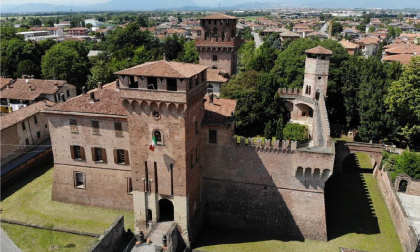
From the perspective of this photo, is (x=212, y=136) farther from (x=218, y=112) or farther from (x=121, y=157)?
(x=121, y=157)

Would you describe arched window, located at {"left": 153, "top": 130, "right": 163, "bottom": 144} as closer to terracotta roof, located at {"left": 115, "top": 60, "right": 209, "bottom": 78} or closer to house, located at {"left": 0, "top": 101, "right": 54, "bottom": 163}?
terracotta roof, located at {"left": 115, "top": 60, "right": 209, "bottom": 78}

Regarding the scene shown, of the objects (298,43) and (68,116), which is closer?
(68,116)

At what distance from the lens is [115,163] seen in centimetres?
3167

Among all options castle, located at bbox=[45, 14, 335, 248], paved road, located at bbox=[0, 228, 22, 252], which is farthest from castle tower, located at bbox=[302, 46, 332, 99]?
paved road, located at bbox=[0, 228, 22, 252]

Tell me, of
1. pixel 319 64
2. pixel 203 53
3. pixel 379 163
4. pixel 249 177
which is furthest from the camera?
pixel 203 53

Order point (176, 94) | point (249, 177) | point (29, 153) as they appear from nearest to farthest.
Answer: point (176, 94)
point (249, 177)
point (29, 153)

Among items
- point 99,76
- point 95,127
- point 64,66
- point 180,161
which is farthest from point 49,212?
point 64,66

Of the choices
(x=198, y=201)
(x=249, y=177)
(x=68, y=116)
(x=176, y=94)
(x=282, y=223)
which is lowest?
(x=282, y=223)

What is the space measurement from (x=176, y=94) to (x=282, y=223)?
52.5 ft

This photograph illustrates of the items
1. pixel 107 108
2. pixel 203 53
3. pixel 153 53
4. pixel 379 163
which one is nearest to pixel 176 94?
pixel 107 108

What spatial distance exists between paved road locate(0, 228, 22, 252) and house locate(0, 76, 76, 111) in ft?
86.7

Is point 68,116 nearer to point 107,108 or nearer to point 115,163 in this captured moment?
point 107,108

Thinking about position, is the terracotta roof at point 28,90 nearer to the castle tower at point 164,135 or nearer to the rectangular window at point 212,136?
the castle tower at point 164,135

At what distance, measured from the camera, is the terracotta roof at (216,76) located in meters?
56.9
